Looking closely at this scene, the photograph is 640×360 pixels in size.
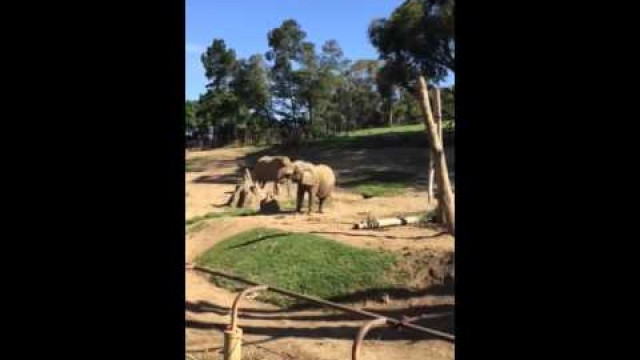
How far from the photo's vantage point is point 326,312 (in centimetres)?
701

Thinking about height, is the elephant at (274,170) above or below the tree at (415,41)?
below

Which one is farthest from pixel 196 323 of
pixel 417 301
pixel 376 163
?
pixel 376 163

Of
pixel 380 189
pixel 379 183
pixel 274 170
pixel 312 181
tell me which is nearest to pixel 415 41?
pixel 379 183

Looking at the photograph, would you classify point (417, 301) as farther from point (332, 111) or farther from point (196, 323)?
point (332, 111)

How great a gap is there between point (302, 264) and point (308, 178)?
3.76 metres

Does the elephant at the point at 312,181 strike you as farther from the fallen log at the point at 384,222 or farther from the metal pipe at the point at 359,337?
the metal pipe at the point at 359,337

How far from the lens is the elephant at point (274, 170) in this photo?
1229 centimetres

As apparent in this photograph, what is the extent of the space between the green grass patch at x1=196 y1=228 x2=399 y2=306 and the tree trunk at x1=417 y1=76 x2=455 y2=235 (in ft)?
2.66

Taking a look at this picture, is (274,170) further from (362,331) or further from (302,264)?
(362,331)

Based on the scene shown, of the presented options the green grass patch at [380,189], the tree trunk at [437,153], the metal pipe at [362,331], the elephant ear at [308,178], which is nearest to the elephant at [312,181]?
the elephant ear at [308,178]

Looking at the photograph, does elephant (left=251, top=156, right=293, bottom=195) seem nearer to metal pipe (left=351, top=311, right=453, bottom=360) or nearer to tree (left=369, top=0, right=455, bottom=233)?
tree (left=369, top=0, right=455, bottom=233)

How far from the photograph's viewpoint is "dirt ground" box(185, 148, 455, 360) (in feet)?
19.5
